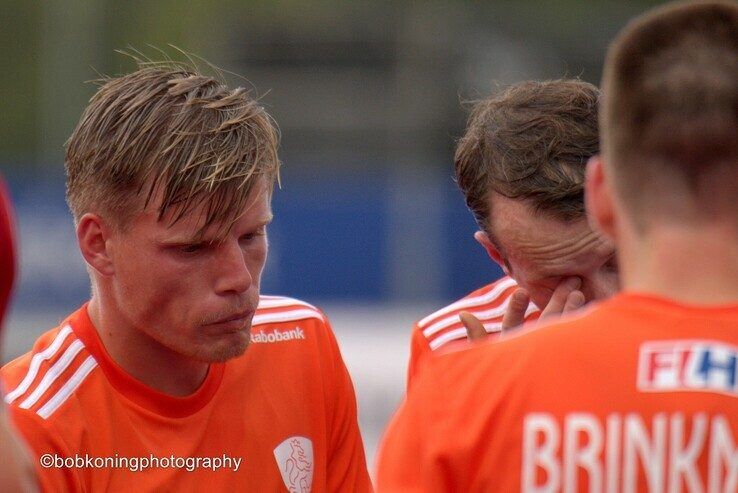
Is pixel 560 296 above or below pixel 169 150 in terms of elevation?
below

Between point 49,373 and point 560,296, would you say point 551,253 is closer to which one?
point 560,296

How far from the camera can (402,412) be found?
6.46 feet

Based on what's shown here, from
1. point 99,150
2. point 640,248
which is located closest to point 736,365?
point 640,248

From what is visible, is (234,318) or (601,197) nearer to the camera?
(601,197)

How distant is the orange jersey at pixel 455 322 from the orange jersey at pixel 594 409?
1.53 metres

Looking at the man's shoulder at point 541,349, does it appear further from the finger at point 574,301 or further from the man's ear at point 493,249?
Result: the man's ear at point 493,249

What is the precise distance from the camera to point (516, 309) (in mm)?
3268

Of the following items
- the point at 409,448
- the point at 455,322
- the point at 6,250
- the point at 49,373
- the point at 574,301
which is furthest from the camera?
the point at 455,322

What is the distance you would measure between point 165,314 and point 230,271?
20 cm

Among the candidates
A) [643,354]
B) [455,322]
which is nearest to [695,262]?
[643,354]

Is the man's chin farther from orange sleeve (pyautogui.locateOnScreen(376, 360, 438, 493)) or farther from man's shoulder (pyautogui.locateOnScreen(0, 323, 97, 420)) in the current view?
orange sleeve (pyautogui.locateOnScreen(376, 360, 438, 493))

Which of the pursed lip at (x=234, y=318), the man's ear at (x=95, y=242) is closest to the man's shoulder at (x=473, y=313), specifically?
the pursed lip at (x=234, y=318)

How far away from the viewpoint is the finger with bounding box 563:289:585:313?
10.2 ft

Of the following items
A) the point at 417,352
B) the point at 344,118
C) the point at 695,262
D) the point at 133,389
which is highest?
the point at 695,262
